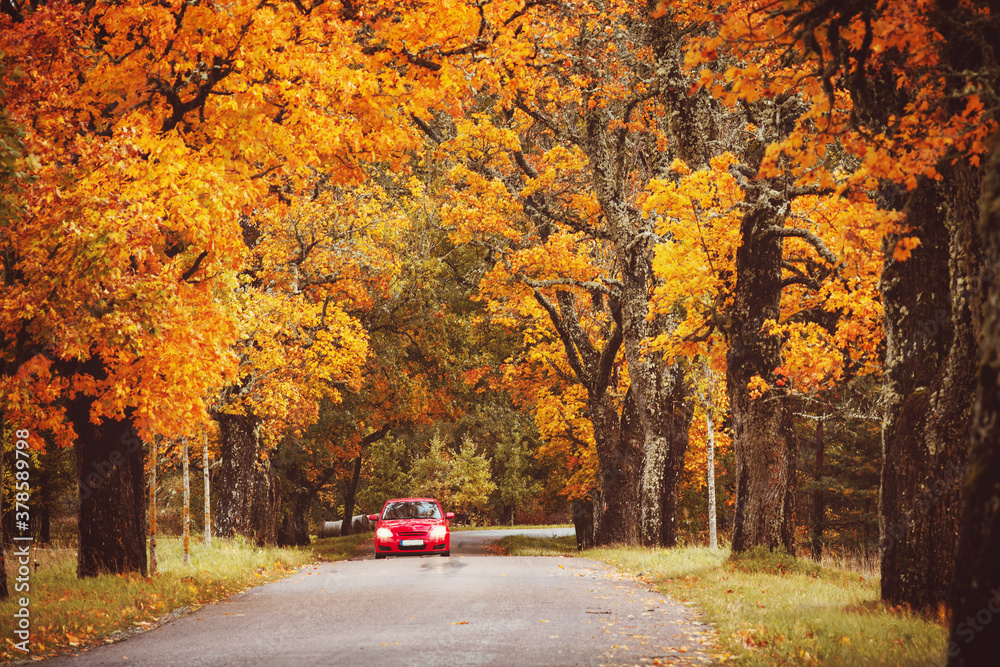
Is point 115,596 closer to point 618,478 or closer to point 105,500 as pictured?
point 105,500

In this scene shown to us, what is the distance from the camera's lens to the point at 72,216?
31.9ft

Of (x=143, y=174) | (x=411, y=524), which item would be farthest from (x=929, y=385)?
(x=411, y=524)

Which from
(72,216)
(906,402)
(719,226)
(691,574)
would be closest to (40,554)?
(72,216)

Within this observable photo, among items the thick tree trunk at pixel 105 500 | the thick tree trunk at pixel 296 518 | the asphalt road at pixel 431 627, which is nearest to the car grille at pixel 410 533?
the asphalt road at pixel 431 627

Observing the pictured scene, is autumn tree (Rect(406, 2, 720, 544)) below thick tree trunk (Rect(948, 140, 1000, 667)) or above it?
above

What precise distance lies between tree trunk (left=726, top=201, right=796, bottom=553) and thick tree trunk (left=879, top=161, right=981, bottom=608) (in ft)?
16.1

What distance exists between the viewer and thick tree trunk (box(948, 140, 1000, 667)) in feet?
10.9

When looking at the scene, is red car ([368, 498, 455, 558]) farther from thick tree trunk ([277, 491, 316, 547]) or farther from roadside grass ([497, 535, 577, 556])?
thick tree trunk ([277, 491, 316, 547])

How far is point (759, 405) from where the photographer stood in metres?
14.7

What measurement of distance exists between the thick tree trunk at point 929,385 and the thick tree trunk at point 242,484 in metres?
17.1

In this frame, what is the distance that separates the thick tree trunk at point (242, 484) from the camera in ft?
74.7

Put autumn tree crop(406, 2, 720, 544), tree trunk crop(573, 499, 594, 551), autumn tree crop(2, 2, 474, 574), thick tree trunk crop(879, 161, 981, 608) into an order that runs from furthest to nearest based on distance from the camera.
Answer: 1. tree trunk crop(573, 499, 594, 551)
2. autumn tree crop(406, 2, 720, 544)
3. autumn tree crop(2, 2, 474, 574)
4. thick tree trunk crop(879, 161, 981, 608)

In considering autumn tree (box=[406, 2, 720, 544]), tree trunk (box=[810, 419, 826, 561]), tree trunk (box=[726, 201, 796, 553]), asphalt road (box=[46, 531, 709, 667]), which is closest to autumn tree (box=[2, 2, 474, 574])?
asphalt road (box=[46, 531, 709, 667])

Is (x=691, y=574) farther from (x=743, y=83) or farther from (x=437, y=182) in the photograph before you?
(x=437, y=182)
